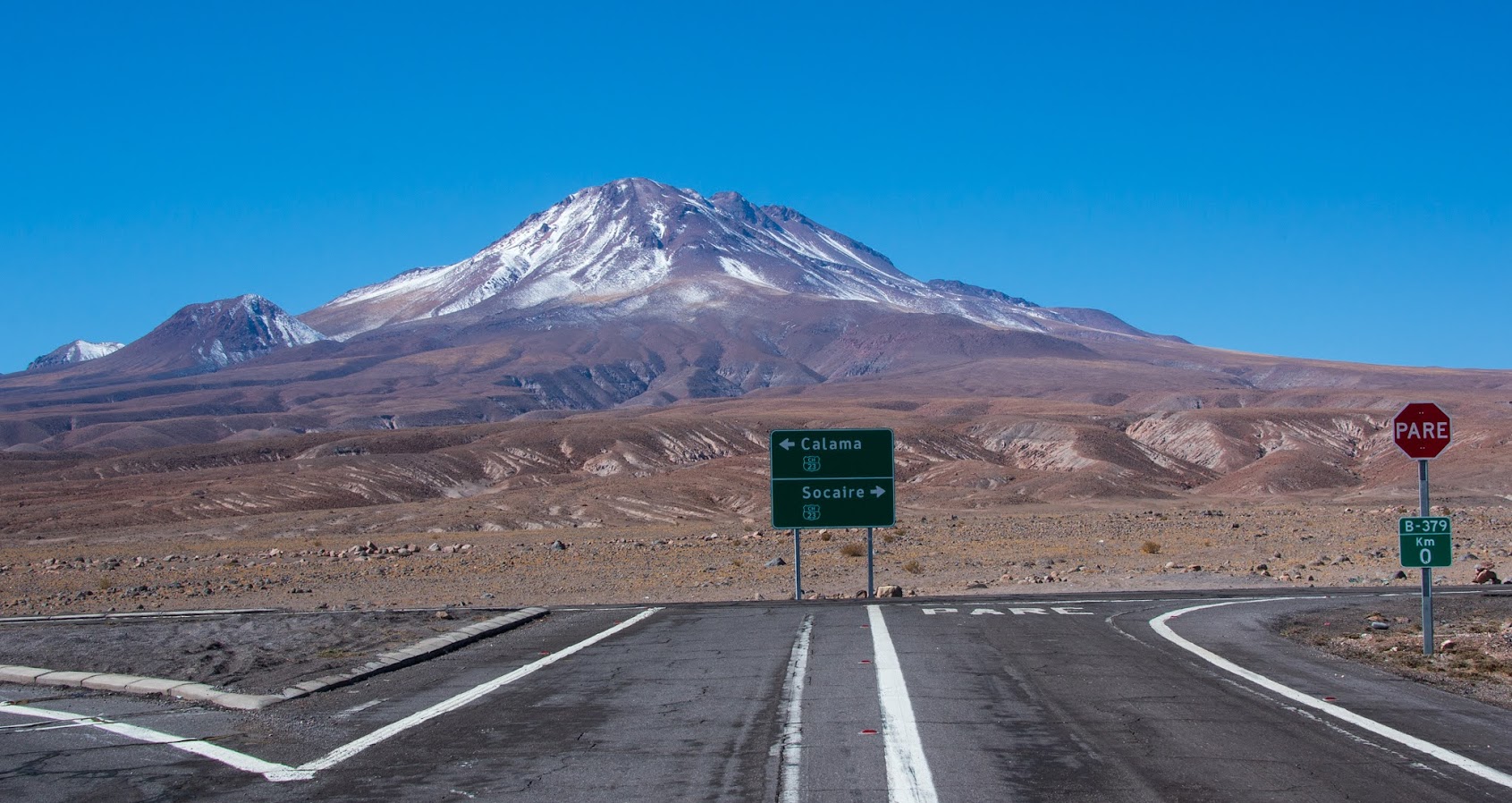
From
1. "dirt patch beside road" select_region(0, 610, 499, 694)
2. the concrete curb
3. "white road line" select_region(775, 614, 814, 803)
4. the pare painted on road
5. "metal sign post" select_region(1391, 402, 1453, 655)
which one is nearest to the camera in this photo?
"white road line" select_region(775, 614, 814, 803)

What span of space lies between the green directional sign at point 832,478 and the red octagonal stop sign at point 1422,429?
11.2 meters

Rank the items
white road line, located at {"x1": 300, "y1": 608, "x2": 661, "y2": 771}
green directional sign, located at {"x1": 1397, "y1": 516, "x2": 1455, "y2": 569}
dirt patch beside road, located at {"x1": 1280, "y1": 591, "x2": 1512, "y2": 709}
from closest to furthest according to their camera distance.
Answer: white road line, located at {"x1": 300, "y1": 608, "x2": 661, "y2": 771}
dirt patch beside road, located at {"x1": 1280, "y1": 591, "x2": 1512, "y2": 709}
green directional sign, located at {"x1": 1397, "y1": 516, "x2": 1455, "y2": 569}

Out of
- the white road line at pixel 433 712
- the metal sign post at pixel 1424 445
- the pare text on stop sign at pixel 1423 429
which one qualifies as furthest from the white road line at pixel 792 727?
the pare text on stop sign at pixel 1423 429

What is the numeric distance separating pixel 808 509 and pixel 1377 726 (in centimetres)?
1439

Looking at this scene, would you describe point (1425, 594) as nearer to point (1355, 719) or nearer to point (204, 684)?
point (1355, 719)

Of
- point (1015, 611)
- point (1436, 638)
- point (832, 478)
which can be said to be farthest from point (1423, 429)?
point (832, 478)

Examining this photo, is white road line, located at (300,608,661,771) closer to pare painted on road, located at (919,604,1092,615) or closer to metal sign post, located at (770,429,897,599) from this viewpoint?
pare painted on road, located at (919,604,1092,615)

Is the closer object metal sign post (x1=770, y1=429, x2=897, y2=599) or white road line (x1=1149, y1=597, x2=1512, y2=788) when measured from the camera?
white road line (x1=1149, y1=597, x2=1512, y2=788)

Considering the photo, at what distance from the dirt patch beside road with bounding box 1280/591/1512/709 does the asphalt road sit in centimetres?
55

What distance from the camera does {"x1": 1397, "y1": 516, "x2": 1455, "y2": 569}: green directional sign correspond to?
41.3 ft

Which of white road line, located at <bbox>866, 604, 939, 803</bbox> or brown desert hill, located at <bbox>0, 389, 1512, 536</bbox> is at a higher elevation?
brown desert hill, located at <bbox>0, 389, 1512, 536</bbox>

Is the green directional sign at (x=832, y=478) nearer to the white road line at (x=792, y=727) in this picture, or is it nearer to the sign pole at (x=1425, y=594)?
the white road line at (x=792, y=727)

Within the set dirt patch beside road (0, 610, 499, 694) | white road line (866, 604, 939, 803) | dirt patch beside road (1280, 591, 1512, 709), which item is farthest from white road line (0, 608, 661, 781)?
dirt patch beside road (1280, 591, 1512, 709)

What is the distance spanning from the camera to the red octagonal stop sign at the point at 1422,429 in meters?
12.5
